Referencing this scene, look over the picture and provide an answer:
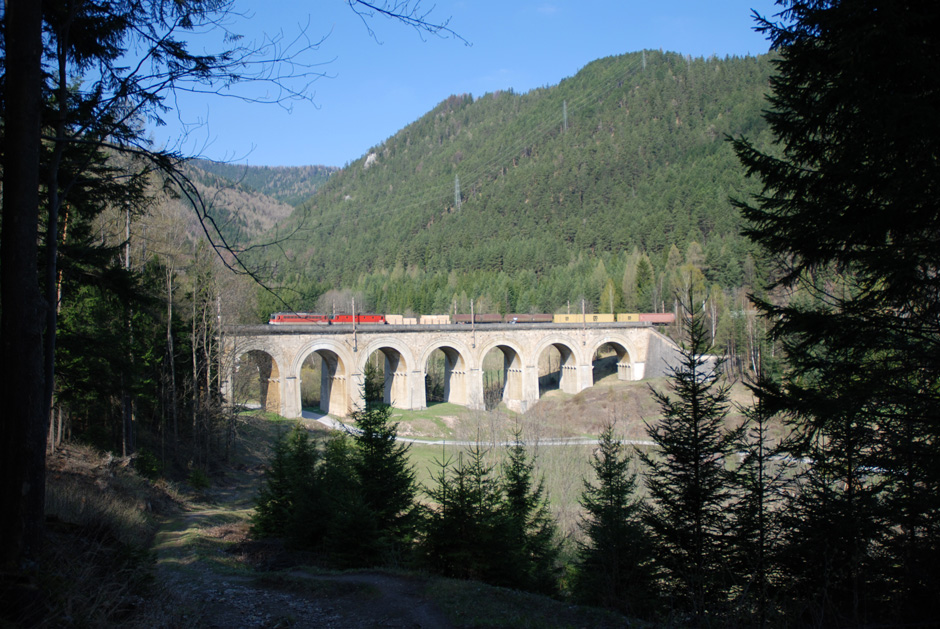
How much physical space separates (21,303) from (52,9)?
3797 millimetres

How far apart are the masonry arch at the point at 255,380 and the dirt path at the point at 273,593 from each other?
1289cm

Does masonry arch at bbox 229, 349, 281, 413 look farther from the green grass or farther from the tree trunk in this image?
the tree trunk

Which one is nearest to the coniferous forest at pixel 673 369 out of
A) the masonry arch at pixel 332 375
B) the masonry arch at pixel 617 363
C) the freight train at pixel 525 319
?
the masonry arch at pixel 332 375

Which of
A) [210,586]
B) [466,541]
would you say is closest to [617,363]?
[466,541]

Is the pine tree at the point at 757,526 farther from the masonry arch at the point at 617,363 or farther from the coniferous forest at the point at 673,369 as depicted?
the masonry arch at the point at 617,363

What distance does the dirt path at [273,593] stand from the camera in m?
5.80

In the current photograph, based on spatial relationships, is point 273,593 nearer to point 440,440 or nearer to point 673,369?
point 673,369

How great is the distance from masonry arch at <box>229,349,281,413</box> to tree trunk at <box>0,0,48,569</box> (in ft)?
60.8

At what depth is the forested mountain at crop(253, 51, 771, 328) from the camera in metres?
74.9

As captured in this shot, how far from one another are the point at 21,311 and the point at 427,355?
3615cm

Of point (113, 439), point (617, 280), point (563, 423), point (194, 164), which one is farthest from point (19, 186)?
point (617, 280)

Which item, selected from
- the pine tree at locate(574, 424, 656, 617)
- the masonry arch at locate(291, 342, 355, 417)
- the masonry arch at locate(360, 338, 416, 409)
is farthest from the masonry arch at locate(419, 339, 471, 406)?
the pine tree at locate(574, 424, 656, 617)

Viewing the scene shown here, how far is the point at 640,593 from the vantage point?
793 centimetres

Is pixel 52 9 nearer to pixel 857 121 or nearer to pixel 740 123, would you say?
pixel 857 121
